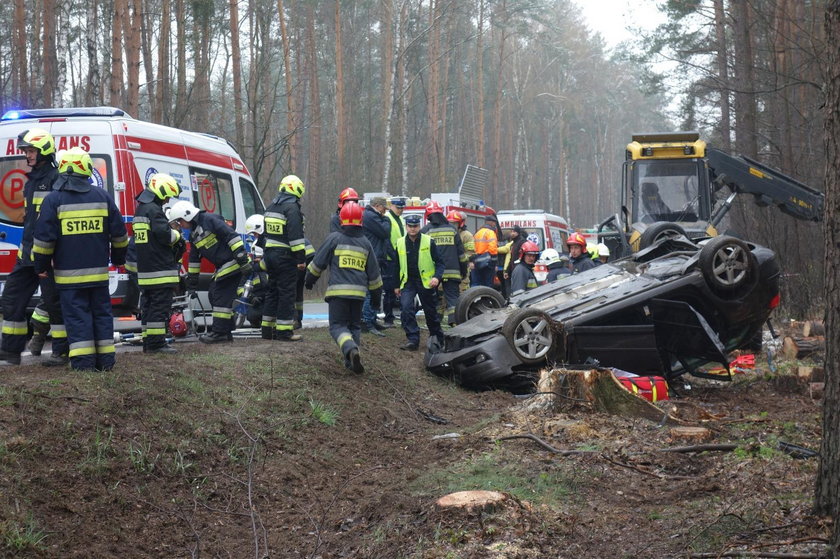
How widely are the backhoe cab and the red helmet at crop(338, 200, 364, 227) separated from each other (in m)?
6.27

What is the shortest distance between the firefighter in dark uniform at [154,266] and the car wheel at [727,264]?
5358mm

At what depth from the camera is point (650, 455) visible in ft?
19.0

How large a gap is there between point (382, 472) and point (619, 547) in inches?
97.3

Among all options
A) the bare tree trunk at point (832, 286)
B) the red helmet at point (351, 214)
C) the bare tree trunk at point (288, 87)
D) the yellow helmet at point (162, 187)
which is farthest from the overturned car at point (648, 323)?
the bare tree trunk at point (288, 87)

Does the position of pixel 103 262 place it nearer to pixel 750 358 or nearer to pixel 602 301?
pixel 602 301

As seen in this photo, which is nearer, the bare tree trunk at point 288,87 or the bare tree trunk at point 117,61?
the bare tree trunk at point 117,61

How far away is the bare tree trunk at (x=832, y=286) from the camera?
3.75m

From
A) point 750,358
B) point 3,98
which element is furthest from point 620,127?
point 750,358

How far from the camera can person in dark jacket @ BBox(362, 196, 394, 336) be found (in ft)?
40.1

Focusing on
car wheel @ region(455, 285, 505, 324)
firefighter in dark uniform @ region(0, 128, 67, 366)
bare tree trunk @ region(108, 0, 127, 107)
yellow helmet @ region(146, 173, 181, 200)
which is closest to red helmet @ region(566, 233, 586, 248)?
car wheel @ region(455, 285, 505, 324)

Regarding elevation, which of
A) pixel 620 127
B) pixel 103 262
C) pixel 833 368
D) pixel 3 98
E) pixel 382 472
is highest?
pixel 620 127

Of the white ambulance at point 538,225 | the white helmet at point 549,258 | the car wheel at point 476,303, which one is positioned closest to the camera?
the car wheel at point 476,303

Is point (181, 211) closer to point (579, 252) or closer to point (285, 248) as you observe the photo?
point (285, 248)

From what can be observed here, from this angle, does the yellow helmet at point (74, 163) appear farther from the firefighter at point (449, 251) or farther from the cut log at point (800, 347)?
the cut log at point (800, 347)
